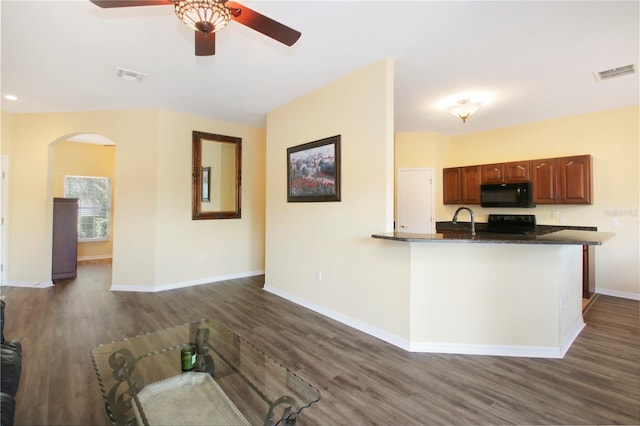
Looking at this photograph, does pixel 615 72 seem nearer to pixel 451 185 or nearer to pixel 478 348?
pixel 451 185

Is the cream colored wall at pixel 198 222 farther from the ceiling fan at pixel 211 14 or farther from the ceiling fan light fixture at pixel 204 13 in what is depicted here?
the ceiling fan light fixture at pixel 204 13

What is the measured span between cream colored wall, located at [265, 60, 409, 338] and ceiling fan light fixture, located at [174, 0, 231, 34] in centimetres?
164

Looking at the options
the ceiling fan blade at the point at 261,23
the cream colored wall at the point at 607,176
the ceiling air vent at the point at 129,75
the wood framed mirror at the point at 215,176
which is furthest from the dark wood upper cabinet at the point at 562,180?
the ceiling air vent at the point at 129,75

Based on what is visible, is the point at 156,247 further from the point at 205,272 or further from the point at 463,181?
the point at 463,181

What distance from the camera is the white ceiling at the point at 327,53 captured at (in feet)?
7.20

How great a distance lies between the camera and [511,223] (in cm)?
509

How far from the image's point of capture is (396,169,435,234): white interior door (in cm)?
572

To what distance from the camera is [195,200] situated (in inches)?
186

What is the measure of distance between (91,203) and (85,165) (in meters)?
0.87

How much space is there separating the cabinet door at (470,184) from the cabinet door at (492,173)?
0.10 m

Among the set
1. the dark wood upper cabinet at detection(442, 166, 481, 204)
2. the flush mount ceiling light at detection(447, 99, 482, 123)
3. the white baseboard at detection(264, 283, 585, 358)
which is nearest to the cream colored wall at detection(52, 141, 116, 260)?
the white baseboard at detection(264, 283, 585, 358)

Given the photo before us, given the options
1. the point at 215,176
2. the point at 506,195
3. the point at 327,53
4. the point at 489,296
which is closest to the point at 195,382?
the point at 489,296

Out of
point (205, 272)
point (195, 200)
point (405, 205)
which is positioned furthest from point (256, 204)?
point (405, 205)

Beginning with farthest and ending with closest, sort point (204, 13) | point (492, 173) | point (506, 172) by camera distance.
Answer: point (492, 173), point (506, 172), point (204, 13)
